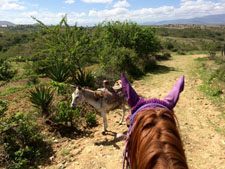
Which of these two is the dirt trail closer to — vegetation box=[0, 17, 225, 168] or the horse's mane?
vegetation box=[0, 17, 225, 168]

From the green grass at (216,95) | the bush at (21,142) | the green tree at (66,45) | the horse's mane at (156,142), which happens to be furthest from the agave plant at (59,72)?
the horse's mane at (156,142)

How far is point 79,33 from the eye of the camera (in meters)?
7.78

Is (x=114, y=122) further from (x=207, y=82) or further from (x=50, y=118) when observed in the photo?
(x=207, y=82)

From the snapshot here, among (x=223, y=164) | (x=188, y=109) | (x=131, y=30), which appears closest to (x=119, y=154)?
(x=223, y=164)

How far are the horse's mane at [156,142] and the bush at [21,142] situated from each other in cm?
345

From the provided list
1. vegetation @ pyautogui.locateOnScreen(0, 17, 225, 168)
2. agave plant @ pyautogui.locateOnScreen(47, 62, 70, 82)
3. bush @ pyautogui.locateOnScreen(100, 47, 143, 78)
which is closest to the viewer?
vegetation @ pyautogui.locateOnScreen(0, 17, 225, 168)

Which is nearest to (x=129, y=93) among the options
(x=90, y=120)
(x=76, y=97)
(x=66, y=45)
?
(x=76, y=97)

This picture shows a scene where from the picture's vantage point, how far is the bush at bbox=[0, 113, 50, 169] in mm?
3559

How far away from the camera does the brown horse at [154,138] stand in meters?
0.75

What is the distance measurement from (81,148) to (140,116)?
364 centimetres

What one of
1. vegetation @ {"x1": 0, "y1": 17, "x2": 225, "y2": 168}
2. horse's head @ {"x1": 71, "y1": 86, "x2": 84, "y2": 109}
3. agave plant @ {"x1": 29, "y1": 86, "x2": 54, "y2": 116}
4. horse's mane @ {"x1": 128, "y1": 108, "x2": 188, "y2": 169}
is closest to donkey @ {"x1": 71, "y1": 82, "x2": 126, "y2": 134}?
horse's head @ {"x1": 71, "y1": 86, "x2": 84, "y2": 109}

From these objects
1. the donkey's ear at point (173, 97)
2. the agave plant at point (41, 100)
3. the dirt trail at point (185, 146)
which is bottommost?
the dirt trail at point (185, 146)

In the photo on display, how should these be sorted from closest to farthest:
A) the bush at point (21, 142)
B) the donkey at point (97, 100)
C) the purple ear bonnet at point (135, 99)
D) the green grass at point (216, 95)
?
the purple ear bonnet at point (135, 99)
the bush at point (21, 142)
the donkey at point (97, 100)
the green grass at point (216, 95)

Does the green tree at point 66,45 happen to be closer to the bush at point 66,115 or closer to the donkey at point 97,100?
the bush at point 66,115
